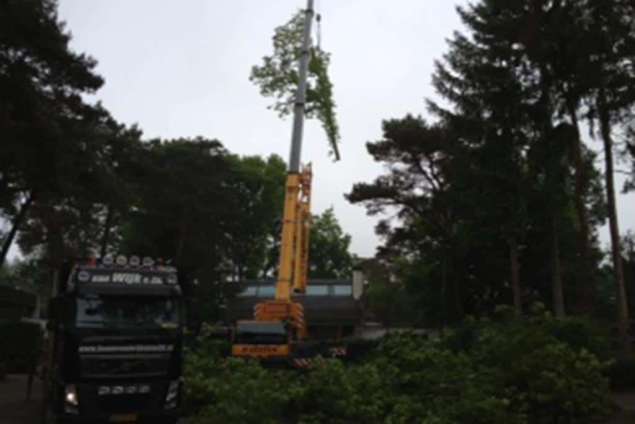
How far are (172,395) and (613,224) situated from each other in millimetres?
18276

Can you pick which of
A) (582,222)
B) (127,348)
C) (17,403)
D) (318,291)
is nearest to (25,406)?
(17,403)

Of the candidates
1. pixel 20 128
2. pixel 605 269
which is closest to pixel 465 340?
pixel 20 128

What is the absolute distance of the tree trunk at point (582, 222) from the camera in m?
24.9

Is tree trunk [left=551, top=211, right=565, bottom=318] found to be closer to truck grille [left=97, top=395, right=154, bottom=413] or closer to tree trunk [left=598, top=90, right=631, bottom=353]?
tree trunk [left=598, top=90, right=631, bottom=353]

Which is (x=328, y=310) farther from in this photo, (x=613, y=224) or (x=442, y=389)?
(x=442, y=389)

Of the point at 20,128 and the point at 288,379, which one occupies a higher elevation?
the point at 20,128

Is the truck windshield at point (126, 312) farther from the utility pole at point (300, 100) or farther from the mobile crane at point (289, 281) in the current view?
the utility pole at point (300, 100)

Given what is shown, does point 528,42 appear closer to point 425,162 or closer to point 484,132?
point 484,132

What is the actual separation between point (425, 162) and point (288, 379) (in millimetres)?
24438

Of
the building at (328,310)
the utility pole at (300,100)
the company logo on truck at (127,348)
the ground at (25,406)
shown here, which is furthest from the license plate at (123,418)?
the building at (328,310)

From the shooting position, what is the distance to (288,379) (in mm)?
15062

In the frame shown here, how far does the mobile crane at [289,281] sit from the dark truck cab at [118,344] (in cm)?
800

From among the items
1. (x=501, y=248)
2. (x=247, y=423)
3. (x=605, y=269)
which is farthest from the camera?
(x=605, y=269)

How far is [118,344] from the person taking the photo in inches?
472
